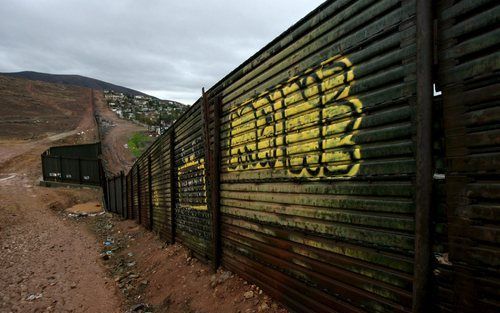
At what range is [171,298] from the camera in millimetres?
5215

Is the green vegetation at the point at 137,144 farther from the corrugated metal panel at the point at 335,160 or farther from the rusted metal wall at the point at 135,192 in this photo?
the corrugated metal panel at the point at 335,160

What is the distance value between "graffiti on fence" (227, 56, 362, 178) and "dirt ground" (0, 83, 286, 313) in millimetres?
1816

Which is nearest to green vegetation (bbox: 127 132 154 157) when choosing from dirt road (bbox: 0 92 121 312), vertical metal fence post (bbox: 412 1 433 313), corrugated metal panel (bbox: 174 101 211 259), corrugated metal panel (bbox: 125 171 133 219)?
dirt road (bbox: 0 92 121 312)

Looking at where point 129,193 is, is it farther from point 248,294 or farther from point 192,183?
point 248,294

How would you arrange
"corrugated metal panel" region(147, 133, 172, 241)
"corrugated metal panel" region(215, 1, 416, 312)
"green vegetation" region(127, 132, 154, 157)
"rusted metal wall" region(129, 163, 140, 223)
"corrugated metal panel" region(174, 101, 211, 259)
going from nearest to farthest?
"corrugated metal panel" region(215, 1, 416, 312) → "corrugated metal panel" region(174, 101, 211, 259) → "corrugated metal panel" region(147, 133, 172, 241) → "rusted metal wall" region(129, 163, 140, 223) → "green vegetation" region(127, 132, 154, 157)

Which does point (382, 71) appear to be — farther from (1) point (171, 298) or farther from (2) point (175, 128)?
(2) point (175, 128)

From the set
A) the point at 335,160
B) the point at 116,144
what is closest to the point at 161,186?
the point at 335,160

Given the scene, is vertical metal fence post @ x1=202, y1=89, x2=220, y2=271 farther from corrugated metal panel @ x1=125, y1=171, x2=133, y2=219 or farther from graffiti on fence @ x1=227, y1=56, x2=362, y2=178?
corrugated metal panel @ x1=125, y1=171, x2=133, y2=219

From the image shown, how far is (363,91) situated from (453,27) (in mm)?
754

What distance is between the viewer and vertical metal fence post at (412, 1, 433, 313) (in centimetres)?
196

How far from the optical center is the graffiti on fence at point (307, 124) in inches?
104

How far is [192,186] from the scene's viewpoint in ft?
22.0

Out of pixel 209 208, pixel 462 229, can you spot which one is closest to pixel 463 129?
pixel 462 229

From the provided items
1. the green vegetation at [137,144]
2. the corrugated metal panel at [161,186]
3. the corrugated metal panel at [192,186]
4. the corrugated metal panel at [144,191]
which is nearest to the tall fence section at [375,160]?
the corrugated metal panel at [192,186]
